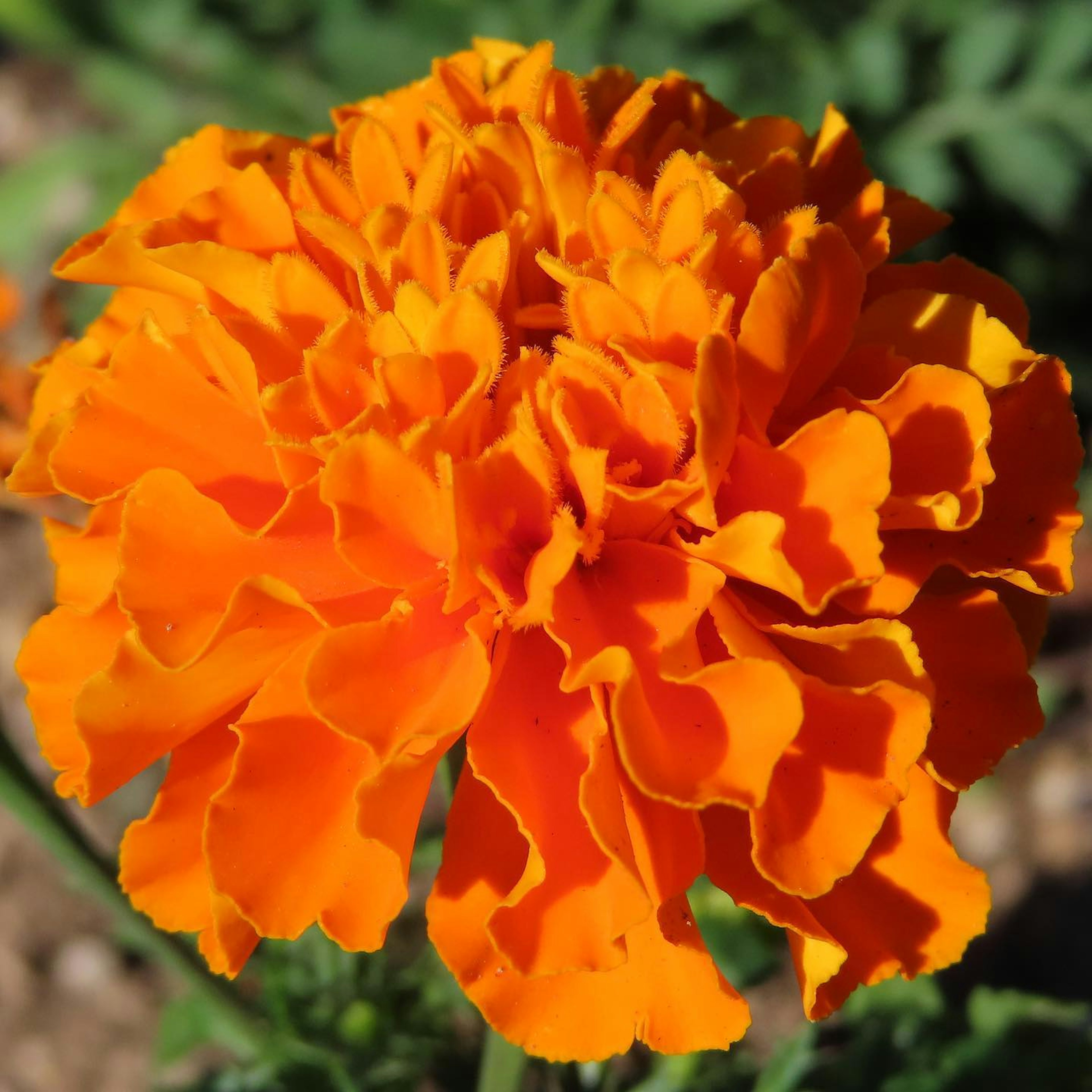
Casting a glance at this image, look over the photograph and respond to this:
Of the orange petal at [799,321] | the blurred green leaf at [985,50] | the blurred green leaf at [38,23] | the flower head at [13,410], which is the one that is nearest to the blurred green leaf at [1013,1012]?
the orange petal at [799,321]

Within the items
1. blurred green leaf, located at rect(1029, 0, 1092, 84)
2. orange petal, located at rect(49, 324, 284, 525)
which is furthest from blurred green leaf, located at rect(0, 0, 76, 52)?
orange petal, located at rect(49, 324, 284, 525)

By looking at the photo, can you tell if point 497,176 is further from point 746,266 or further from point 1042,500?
point 1042,500

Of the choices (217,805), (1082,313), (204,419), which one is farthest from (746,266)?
(1082,313)

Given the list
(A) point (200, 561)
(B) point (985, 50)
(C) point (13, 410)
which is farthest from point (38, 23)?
(A) point (200, 561)

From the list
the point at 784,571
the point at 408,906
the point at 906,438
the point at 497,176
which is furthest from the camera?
the point at 408,906

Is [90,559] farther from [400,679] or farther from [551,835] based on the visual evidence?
[551,835]
